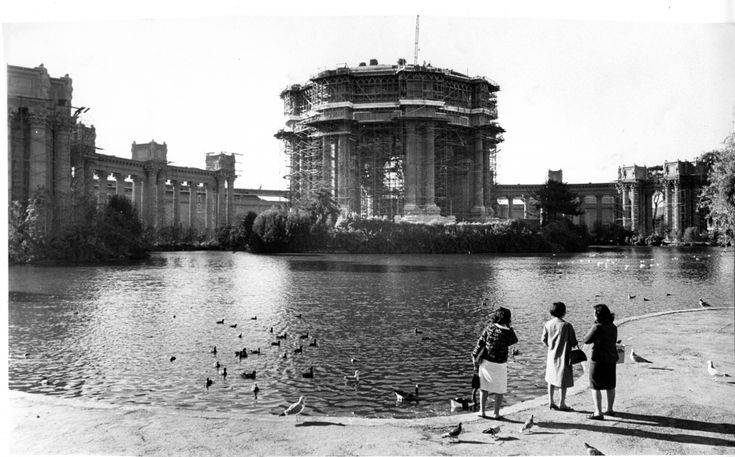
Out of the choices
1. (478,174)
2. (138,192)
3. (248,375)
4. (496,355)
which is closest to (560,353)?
(496,355)

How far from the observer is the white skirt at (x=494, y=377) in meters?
9.39

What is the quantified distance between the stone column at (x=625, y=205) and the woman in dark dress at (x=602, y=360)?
46.1 metres

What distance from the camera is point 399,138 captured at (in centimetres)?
7938

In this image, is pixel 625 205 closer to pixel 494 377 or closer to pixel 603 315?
pixel 603 315

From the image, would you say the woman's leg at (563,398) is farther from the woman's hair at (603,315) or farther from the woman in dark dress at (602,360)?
the woman's hair at (603,315)

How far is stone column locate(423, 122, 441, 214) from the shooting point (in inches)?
3059

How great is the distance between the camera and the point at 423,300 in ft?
87.3

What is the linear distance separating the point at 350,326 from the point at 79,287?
727 inches

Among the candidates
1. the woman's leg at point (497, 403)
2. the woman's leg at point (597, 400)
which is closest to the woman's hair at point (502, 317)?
the woman's leg at point (497, 403)

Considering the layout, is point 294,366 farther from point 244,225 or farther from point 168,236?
point 168,236

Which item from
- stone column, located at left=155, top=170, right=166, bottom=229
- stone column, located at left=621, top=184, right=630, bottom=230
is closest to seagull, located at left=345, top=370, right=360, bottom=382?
stone column, located at left=621, top=184, right=630, bottom=230

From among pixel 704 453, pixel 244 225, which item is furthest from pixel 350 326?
pixel 244 225

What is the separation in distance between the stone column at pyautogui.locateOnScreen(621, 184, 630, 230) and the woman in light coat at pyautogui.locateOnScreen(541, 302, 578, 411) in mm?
46122

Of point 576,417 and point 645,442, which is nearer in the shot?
point 645,442
